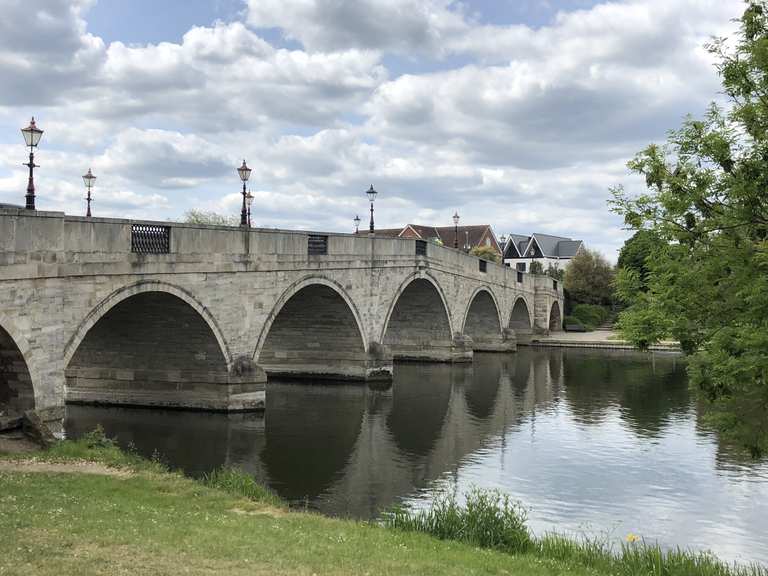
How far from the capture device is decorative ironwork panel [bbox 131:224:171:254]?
17016mm

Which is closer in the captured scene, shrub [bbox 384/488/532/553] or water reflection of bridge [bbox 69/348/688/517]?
shrub [bbox 384/488/532/553]

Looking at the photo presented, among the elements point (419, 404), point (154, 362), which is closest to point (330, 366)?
point (419, 404)

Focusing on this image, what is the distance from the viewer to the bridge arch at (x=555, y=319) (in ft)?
199

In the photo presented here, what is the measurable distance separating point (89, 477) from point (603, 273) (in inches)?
2437

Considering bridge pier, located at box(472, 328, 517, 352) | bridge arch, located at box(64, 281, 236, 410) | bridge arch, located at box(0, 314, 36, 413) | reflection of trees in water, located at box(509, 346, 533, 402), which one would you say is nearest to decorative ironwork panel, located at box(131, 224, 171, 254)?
bridge arch, located at box(64, 281, 236, 410)

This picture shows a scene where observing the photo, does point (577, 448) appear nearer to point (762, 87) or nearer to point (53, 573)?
point (762, 87)

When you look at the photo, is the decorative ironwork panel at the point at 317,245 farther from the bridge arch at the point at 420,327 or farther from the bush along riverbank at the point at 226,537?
the bush along riverbank at the point at 226,537

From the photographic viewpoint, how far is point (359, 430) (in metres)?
20.5

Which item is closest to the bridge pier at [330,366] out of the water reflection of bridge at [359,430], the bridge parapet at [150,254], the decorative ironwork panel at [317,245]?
the water reflection of bridge at [359,430]

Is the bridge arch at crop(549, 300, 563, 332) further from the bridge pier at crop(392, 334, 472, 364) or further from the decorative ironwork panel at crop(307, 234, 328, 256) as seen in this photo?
the decorative ironwork panel at crop(307, 234, 328, 256)

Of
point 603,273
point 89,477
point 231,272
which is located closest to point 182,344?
point 231,272

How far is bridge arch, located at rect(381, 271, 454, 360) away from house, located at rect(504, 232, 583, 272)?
1946 inches

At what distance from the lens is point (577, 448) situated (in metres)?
19.0

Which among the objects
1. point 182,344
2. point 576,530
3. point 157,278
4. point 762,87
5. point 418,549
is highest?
point 762,87
